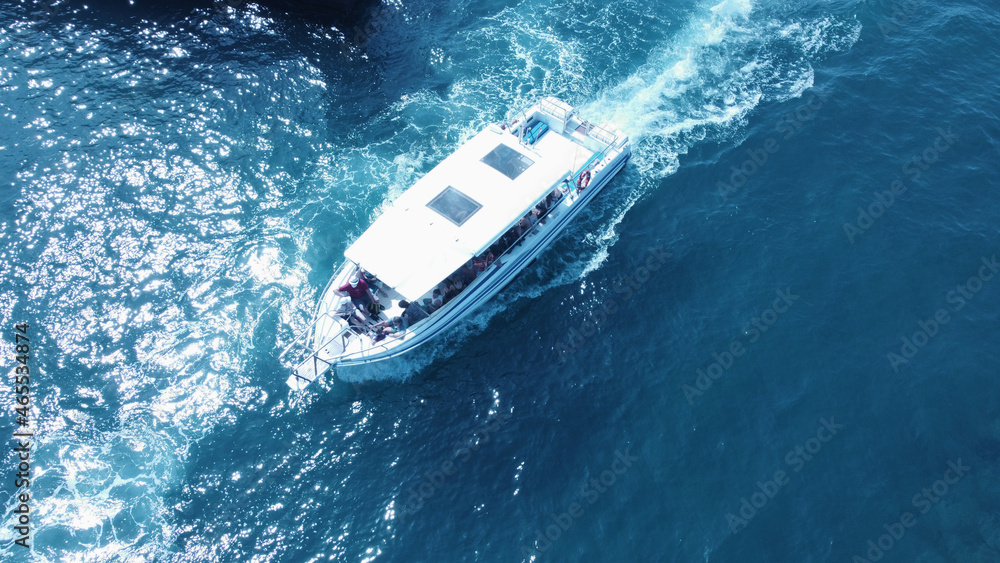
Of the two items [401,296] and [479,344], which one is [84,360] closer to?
[401,296]

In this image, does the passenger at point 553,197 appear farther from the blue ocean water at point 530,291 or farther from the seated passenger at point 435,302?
the seated passenger at point 435,302

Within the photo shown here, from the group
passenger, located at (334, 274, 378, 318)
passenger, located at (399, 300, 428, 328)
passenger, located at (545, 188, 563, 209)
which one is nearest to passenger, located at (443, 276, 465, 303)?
passenger, located at (399, 300, 428, 328)

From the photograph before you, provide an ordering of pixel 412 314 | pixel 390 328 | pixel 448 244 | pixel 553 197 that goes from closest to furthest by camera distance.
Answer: pixel 390 328, pixel 448 244, pixel 412 314, pixel 553 197

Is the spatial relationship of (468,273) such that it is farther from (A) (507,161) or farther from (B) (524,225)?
(A) (507,161)

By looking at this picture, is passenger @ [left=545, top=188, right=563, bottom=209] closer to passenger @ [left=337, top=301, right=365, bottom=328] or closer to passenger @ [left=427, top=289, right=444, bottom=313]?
passenger @ [left=427, top=289, right=444, bottom=313]

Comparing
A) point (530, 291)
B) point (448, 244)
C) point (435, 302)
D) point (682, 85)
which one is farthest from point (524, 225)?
point (682, 85)

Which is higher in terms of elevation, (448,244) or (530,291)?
(448,244)

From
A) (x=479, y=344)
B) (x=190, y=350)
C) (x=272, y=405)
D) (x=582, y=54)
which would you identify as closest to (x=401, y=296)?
(x=479, y=344)
